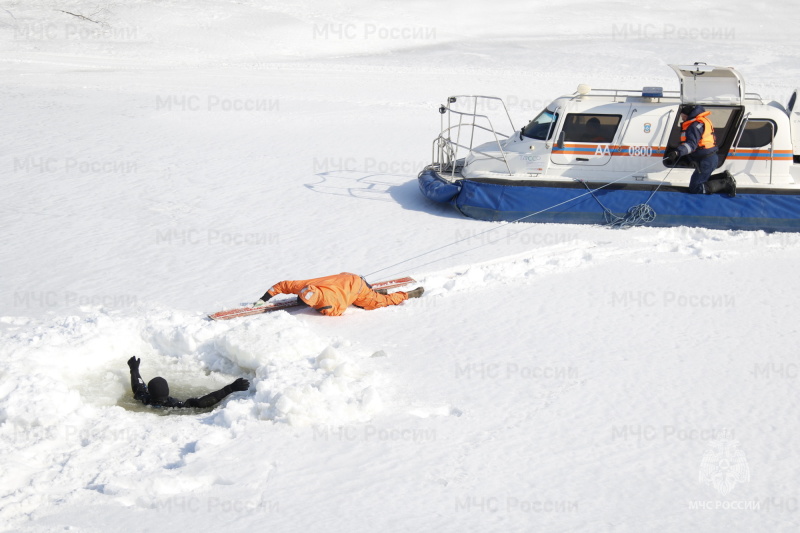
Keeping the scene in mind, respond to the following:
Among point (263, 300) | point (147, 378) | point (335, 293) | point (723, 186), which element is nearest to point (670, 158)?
point (723, 186)

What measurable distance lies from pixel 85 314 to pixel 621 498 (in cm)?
490

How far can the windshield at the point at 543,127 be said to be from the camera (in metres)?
9.69

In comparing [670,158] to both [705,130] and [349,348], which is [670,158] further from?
[349,348]

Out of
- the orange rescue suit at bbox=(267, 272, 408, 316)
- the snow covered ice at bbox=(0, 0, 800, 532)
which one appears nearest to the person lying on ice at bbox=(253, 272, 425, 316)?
the orange rescue suit at bbox=(267, 272, 408, 316)

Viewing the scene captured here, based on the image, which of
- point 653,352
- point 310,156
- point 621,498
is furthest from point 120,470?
point 310,156

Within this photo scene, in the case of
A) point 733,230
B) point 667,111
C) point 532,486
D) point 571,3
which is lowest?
point 532,486

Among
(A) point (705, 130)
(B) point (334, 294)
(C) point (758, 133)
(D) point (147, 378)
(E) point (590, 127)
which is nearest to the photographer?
(D) point (147, 378)

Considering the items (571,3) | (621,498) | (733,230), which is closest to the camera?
(621,498)

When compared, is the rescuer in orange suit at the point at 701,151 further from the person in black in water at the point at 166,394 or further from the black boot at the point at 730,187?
the person in black in water at the point at 166,394

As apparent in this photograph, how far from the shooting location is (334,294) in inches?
273

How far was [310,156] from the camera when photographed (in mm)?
12328

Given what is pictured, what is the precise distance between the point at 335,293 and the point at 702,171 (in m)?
4.85

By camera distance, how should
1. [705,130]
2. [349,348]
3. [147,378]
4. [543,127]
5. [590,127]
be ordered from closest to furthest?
[147,378], [349,348], [705,130], [590,127], [543,127]

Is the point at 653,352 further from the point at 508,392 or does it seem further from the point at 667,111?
the point at 667,111
